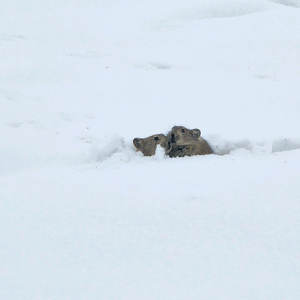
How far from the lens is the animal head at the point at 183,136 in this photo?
6.80m

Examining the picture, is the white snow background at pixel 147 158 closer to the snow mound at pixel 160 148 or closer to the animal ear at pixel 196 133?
the snow mound at pixel 160 148

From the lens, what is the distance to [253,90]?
10.1m

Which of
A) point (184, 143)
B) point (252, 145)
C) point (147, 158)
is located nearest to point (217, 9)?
point (252, 145)

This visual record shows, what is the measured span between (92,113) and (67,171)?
9.70 feet

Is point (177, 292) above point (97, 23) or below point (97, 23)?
below

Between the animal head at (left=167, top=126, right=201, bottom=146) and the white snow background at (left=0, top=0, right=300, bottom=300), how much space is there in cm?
42

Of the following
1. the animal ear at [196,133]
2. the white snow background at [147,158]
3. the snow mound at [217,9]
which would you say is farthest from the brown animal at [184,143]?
the snow mound at [217,9]

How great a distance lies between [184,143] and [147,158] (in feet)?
2.25

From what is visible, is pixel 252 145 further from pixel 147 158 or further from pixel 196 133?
pixel 147 158

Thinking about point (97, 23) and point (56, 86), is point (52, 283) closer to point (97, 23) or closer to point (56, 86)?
point (56, 86)

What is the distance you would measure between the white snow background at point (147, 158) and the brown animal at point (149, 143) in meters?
0.21

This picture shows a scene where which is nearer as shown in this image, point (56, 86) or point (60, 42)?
point (56, 86)

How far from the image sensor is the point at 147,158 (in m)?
6.55

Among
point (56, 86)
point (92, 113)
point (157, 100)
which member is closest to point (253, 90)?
point (157, 100)
